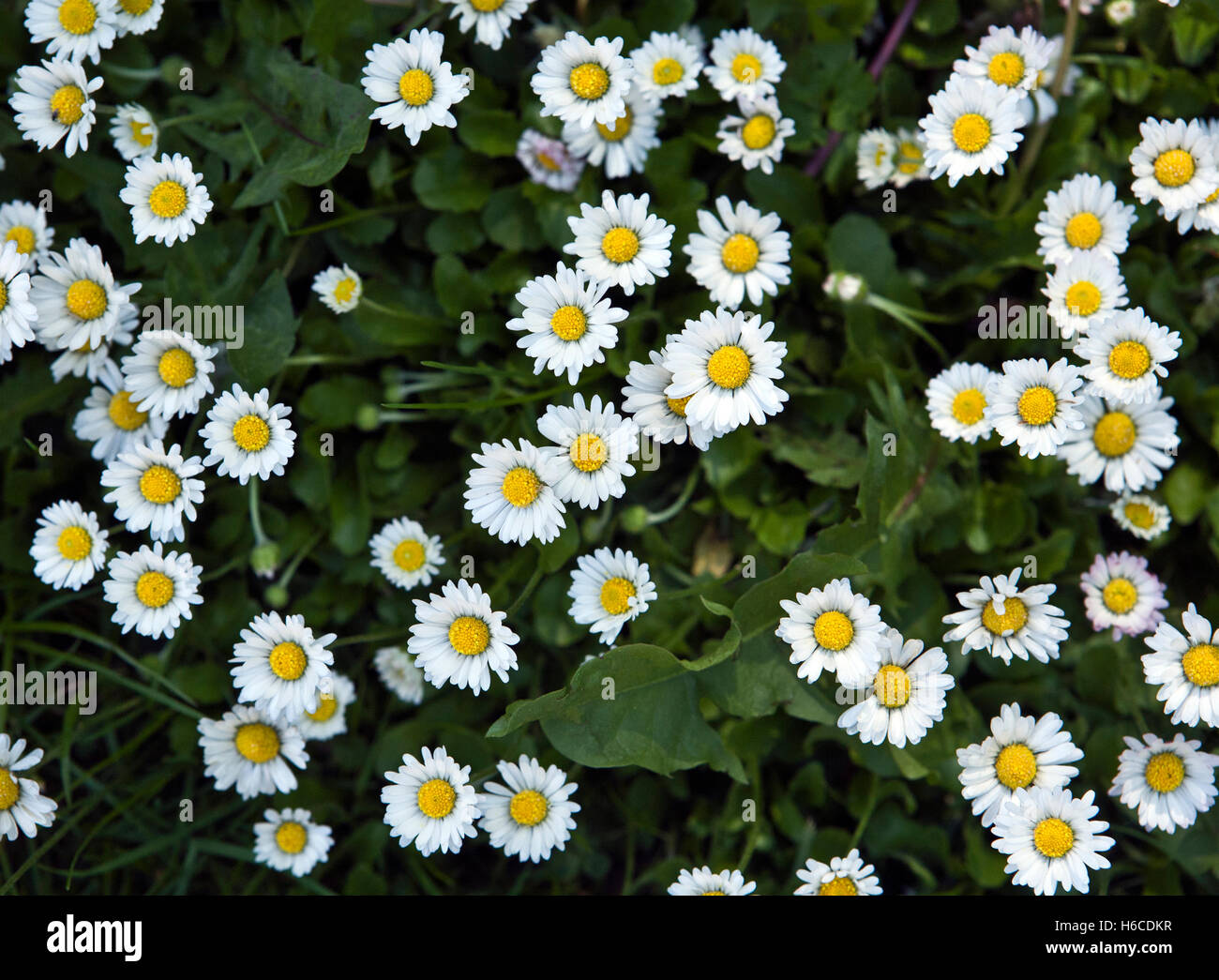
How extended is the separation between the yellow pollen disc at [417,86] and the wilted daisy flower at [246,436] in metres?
0.93

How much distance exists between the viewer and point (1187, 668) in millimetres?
2916

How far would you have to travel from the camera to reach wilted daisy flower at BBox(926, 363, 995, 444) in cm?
303

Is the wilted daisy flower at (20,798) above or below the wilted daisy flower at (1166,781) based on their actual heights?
above

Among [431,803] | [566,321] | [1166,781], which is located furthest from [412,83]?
[1166,781]

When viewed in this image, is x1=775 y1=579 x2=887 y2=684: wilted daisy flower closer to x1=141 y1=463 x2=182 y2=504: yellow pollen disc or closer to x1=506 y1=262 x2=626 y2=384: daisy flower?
x1=506 y1=262 x2=626 y2=384: daisy flower

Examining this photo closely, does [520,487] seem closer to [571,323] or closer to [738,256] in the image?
[571,323]

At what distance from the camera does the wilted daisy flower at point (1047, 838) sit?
112 inches

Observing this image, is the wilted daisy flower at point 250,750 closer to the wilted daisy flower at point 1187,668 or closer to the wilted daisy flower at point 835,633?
the wilted daisy flower at point 835,633

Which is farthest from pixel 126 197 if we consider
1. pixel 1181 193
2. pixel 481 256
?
pixel 1181 193

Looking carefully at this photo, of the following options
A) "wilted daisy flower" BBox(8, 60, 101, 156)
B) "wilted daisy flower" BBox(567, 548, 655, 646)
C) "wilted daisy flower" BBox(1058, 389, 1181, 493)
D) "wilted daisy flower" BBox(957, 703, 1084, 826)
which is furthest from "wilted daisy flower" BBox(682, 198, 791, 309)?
"wilted daisy flower" BBox(8, 60, 101, 156)

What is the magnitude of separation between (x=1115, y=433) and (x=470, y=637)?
2.04 meters

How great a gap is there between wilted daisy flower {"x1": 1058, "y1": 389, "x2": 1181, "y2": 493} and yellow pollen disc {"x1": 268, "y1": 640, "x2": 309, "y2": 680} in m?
2.39

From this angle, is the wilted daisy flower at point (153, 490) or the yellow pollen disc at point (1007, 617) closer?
the yellow pollen disc at point (1007, 617)

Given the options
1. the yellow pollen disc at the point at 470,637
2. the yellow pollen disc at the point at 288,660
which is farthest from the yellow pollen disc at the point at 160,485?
the yellow pollen disc at the point at 470,637
